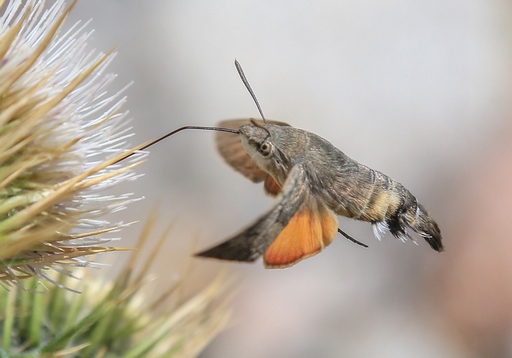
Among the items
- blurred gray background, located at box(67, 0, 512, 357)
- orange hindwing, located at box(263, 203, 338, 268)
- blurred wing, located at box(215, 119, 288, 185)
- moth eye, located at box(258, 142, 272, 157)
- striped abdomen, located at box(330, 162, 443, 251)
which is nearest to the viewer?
orange hindwing, located at box(263, 203, 338, 268)

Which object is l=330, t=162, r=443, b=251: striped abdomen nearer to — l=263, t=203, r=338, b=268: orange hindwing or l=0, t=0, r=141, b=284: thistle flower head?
l=263, t=203, r=338, b=268: orange hindwing

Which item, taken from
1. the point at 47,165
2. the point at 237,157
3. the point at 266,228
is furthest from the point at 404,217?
the point at 47,165

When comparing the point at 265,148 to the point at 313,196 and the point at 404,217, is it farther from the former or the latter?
the point at 404,217

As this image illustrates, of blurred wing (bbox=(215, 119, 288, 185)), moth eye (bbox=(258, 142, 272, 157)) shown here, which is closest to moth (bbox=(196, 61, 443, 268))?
moth eye (bbox=(258, 142, 272, 157))

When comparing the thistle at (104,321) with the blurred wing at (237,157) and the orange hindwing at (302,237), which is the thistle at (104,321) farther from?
the orange hindwing at (302,237)

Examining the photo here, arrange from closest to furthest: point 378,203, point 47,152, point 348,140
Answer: point 47,152, point 378,203, point 348,140

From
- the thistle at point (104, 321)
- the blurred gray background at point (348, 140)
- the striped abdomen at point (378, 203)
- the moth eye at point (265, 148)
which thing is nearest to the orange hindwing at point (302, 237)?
the striped abdomen at point (378, 203)

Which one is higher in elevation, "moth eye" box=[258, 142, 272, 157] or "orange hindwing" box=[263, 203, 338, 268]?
"moth eye" box=[258, 142, 272, 157]
